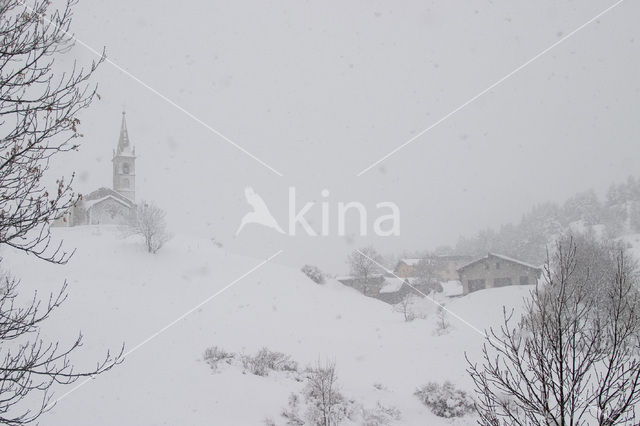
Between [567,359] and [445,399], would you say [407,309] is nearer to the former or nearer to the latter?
[445,399]

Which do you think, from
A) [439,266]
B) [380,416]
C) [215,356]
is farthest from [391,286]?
[380,416]

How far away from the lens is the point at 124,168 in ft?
200

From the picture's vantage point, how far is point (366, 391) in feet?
64.0

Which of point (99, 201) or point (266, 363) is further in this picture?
point (99, 201)

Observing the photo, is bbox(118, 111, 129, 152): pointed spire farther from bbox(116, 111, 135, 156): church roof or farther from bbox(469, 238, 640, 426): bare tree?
bbox(469, 238, 640, 426): bare tree

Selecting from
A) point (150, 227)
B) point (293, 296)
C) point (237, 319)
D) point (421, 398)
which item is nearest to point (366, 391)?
point (421, 398)

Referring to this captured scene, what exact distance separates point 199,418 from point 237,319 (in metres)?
15.2

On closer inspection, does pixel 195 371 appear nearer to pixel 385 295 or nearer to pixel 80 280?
pixel 80 280

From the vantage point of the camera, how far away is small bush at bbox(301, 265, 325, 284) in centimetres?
4678

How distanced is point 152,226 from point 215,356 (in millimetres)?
22789

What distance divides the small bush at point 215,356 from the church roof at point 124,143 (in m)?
47.3

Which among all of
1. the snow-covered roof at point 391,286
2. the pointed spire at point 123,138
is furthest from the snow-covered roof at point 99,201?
the snow-covered roof at point 391,286

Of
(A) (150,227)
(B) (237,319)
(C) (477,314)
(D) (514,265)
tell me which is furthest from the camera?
(D) (514,265)

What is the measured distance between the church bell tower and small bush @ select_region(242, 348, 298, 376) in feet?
147
